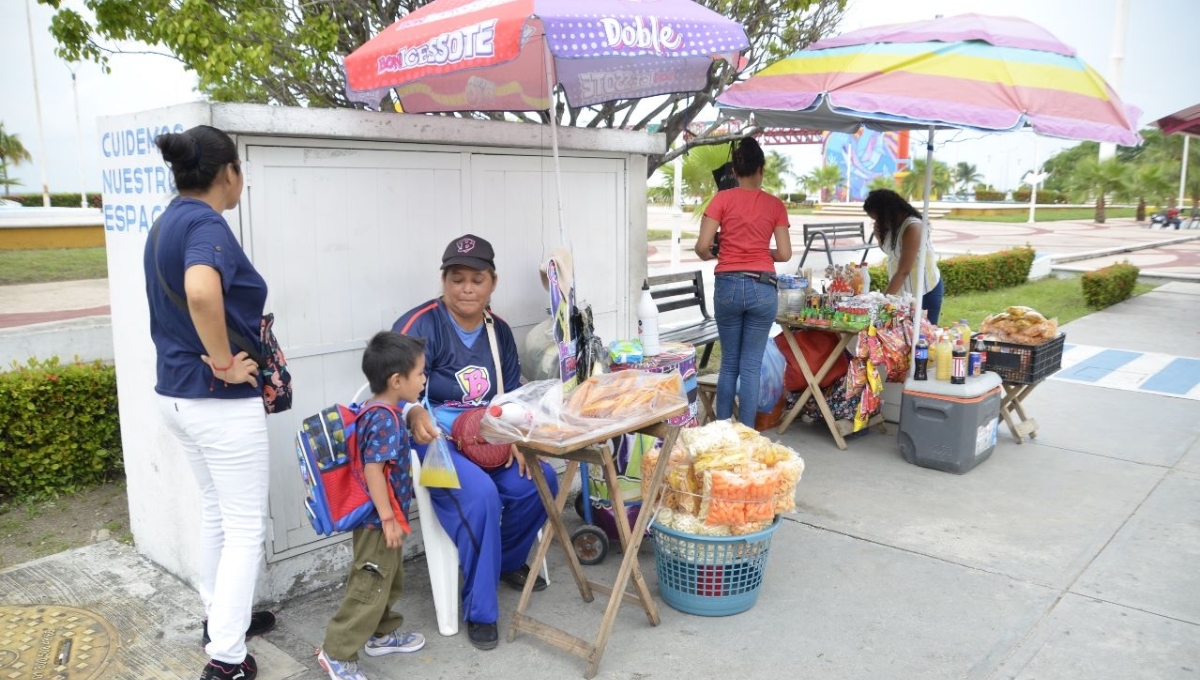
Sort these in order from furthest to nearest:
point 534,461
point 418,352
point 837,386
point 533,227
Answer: point 837,386 < point 533,227 < point 534,461 < point 418,352

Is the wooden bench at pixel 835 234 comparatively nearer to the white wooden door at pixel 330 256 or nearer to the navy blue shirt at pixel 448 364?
the white wooden door at pixel 330 256

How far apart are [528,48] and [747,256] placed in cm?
178

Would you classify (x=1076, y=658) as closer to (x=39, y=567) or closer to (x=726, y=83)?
(x=39, y=567)

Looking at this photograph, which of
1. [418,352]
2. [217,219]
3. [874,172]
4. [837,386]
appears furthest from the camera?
[874,172]

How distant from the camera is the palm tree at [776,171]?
1144 inches

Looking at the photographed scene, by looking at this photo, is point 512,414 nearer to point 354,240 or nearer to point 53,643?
point 354,240

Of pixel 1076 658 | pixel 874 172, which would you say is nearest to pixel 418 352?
pixel 1076 658

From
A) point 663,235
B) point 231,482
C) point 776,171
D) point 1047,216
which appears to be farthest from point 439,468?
point 1047,216

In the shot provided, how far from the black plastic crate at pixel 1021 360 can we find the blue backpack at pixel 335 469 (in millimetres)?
4358

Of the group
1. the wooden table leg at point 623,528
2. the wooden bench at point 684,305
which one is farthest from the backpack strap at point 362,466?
the wooden bench at point 684,305

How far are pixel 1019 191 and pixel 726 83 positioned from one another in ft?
243

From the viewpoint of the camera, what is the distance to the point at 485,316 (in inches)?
151

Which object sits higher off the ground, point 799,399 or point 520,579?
point 799,399

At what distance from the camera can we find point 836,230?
14.5m
